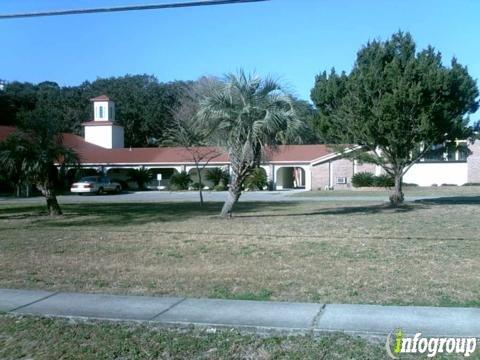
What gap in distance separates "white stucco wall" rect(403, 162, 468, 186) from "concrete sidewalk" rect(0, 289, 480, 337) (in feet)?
145

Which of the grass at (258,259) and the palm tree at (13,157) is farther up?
the palm tree at (13,157)

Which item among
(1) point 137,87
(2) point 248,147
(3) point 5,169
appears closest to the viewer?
(2) point 248,147

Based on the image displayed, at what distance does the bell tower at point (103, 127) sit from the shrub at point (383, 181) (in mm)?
32067

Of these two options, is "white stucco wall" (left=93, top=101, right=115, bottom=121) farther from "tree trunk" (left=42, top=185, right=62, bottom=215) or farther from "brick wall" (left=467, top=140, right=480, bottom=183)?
"tree trunk" (left=42, top=185, right=62, bottom=215)

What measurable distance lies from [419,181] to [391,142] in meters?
26.0

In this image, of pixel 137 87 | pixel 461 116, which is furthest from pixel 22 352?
pixel 137 87

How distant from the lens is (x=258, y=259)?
11.1m

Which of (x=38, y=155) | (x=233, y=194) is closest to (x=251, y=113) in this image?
(x=233, y=194)

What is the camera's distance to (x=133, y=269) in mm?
10273

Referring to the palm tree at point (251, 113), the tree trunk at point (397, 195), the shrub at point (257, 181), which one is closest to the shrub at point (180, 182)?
the shrub at point (257, 181)

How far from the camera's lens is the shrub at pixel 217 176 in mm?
51641

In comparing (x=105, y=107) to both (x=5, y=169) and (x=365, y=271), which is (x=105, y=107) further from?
(x=365, y=271)

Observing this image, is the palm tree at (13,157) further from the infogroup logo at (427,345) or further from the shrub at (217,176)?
the shrub at (217,176)

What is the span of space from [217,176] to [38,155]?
1214 inches
